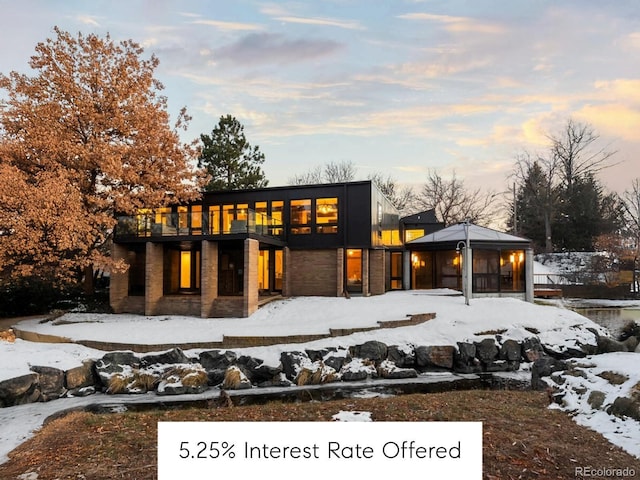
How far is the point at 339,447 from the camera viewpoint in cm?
358

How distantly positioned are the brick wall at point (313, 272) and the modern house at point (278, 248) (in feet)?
0.16

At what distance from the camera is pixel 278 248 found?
1978cm

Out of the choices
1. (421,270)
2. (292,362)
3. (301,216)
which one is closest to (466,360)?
(292,362)

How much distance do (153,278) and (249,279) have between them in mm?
4469

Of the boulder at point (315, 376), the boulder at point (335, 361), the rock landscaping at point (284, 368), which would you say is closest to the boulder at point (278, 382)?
the rock landscaping at point (284, 368)

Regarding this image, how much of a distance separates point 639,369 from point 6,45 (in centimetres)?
2111

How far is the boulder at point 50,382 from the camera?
8875 mm

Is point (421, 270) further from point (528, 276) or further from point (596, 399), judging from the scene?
point (596, 399)

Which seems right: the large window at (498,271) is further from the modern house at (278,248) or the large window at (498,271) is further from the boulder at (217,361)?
the boulder at (217,361)

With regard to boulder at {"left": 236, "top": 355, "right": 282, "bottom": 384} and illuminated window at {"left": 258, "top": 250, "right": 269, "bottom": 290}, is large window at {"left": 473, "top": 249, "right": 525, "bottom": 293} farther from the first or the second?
boulder at {"left": 236, "top": 355, "right": 282, "bottom": 384}

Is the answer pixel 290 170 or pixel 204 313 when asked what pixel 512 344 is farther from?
pixel 290 170

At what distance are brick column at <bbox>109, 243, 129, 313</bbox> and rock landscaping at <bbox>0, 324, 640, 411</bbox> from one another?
767cm

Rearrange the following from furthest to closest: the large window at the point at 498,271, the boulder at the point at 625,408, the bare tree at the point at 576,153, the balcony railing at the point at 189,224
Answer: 1. the bare tree at the point at 576,153
2. the large window at the point at 498,271
3. the balcony railing at the point at 189,224
4. the boulder at the point at 625,408

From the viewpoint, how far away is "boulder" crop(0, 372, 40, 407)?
8258 millimetres
